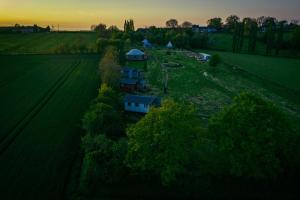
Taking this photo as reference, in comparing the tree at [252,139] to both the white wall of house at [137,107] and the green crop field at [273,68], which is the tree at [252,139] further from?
the green crop field at [273,68]

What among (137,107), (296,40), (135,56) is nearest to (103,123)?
(137,107)

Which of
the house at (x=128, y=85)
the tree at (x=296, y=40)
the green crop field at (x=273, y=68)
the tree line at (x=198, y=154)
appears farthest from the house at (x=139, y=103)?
the tree at (x=296, y=40)

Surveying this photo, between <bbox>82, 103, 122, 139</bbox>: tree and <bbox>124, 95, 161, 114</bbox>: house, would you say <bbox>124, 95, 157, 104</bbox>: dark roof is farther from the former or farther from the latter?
<bbox>82, 103, 122, 139</bbox>: tree

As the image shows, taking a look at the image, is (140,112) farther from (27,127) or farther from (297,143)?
(297,143)

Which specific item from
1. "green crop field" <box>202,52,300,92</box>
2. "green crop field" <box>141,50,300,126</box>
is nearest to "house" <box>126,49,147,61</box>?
"green crop field" <box>141,50,300,126</box>

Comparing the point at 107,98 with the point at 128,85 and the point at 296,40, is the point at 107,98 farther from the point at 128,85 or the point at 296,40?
the point at 296,40

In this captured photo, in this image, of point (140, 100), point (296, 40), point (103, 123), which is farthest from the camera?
point (296, 40)
